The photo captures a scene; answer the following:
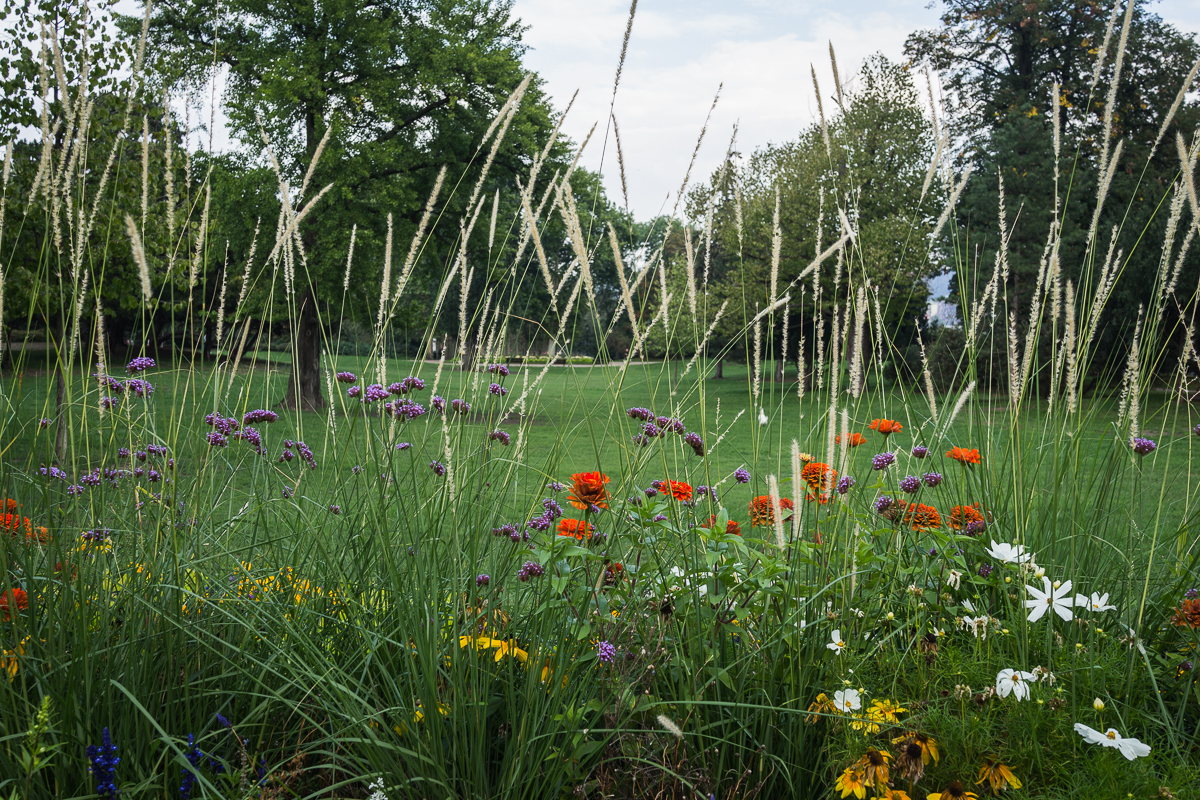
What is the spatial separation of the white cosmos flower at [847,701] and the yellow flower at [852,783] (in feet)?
0.30

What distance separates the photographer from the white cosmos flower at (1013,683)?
1245 millimetres

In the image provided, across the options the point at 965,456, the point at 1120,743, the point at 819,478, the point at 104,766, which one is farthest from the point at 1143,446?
the point at 104,766

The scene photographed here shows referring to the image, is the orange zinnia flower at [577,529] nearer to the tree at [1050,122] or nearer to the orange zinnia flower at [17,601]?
the orange zinnia flower at [17,601]

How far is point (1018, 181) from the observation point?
1372 cm

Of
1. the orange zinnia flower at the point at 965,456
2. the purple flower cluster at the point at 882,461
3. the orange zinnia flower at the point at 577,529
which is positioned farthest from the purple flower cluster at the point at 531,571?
the orange zinnia flower at the point at 965,456

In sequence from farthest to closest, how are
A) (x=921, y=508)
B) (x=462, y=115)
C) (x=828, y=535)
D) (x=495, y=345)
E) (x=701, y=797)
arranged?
1. (x=462, y=115)
2. (x=495, y=345)
3. (x=921, y=508)
4. (x=828, y=535)
5. (x=701, y=797)

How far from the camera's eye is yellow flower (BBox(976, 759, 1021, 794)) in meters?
1.21

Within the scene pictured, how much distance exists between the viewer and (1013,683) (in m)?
1.27

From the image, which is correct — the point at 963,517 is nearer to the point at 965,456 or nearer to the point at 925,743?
the point at 965,456

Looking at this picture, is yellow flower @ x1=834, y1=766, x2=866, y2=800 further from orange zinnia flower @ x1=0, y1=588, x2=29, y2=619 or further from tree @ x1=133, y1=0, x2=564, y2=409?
tree @ x1=133, y1=0, x2=564, y2=409

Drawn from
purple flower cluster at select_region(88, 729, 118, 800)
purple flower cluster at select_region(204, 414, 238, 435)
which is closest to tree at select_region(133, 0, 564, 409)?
purple flower cluster at select_region(204, 414, 238, 435)

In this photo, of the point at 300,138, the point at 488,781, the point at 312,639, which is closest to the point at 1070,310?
the point at 488,781

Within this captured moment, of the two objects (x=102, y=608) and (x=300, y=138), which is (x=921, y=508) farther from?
(x=300, y=138)

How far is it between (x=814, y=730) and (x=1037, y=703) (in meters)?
0.39
